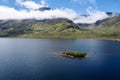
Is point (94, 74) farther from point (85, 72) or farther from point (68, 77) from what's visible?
point (68, 77)

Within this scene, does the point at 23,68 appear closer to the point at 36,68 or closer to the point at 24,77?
the point at 36,68

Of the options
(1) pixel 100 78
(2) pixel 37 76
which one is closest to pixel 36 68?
(2) pixel 37 76

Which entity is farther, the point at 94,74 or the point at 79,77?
the point at 94,74

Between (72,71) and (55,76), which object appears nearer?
(55,76)

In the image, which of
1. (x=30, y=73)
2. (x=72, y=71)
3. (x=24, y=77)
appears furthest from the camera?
(x=72, y=71)

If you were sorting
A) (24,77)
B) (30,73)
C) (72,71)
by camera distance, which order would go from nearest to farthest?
1. (24,77)
2. (30,73)
3. (72,71)

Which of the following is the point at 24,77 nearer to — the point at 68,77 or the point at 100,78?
the point at 68,77

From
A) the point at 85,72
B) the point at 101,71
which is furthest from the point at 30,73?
the point at 101,71

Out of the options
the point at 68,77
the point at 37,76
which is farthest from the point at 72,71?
A: the point at 37,76
